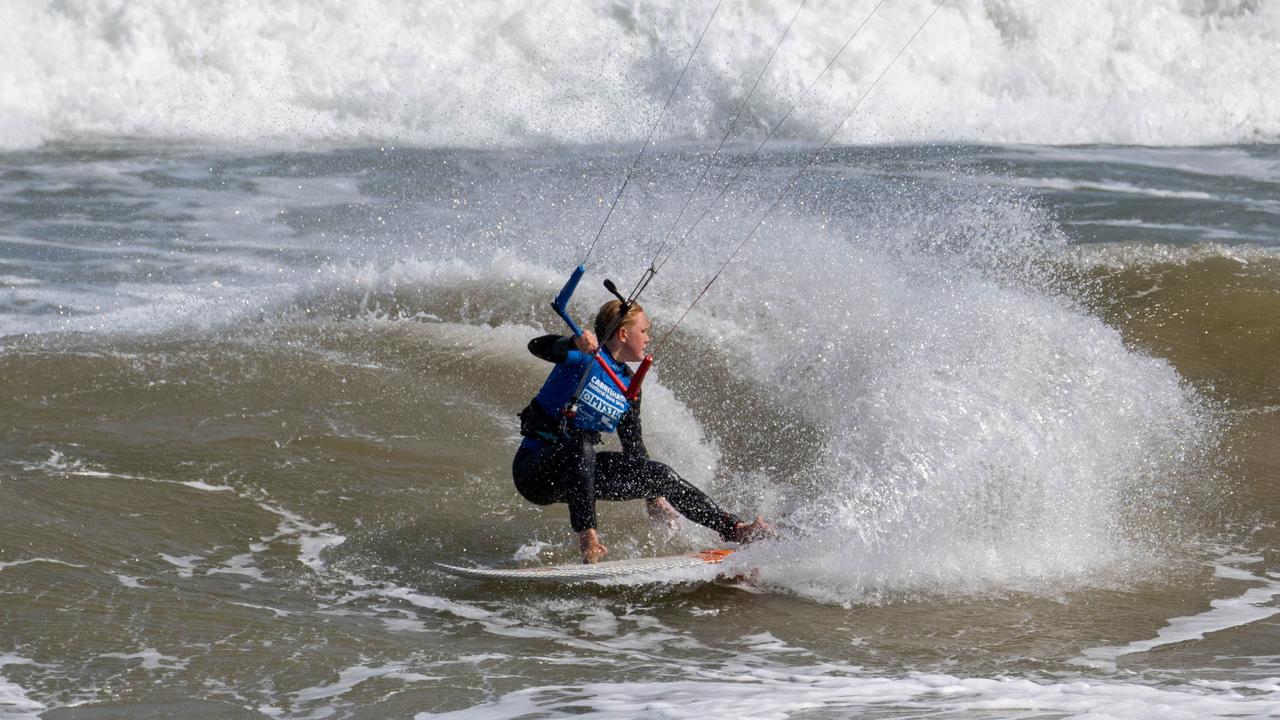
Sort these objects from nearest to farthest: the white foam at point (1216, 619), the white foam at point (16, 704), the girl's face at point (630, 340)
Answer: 1. the white foam at point (16, 704)
2. the white foam at point (1216, 619)
3. the girl's face at point (630, 340)

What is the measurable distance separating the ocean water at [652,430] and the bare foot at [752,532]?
0.14 m

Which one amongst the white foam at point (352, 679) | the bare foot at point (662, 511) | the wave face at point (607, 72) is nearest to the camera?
the white foam at point (352, 679)

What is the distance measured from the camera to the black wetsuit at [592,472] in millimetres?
5805

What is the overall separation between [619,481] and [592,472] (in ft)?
0.61

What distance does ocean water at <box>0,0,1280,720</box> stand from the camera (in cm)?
469

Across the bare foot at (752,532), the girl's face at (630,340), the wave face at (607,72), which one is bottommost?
the bare foot at (752,532)

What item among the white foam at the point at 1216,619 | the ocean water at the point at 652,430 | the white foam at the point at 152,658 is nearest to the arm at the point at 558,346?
the ocean water at the point at 652,430

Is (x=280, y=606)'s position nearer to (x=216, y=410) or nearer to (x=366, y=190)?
(x=216, y=410)

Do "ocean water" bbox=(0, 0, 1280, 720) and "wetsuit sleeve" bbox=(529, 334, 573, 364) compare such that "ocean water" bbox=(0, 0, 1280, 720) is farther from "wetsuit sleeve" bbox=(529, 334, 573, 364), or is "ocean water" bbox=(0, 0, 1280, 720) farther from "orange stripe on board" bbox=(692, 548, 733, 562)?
"wetsuit sleeve" bbox=(529, 334, 573, 364)

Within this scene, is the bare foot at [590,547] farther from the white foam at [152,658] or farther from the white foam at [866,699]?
the white foam at [152,658]

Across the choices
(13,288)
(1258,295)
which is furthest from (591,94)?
(1258,295)

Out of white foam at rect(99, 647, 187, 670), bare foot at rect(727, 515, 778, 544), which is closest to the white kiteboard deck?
bare foot at rect(727, 515, 778, 544)

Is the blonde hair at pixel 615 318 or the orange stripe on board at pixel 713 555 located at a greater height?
the blonde hair at pixel 615 318

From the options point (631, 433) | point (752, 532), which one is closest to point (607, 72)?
point (631, 433)
